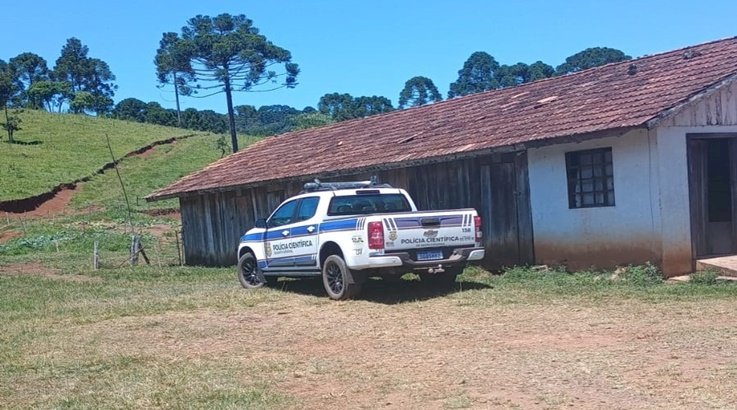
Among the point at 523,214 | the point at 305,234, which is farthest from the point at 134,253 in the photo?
the point at 523,214

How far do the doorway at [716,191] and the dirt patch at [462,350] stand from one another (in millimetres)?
3856

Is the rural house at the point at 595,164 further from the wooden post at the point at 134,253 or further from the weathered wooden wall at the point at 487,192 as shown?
the wooden post at the point at 134,253

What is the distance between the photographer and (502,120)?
610 inches

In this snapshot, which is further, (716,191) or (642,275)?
(716,191)

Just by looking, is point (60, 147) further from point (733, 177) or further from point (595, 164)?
point (733, 177)

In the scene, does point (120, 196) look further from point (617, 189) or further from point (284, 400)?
point (284, 400)

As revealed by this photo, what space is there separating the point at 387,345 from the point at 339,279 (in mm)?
3601

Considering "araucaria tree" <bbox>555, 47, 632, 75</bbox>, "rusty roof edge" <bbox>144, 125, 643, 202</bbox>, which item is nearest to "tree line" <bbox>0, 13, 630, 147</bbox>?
"araucaria tree" <bbox>555, 47, 632, 75</bbox>

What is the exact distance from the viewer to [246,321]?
33.5ft

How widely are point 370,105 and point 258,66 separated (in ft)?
140

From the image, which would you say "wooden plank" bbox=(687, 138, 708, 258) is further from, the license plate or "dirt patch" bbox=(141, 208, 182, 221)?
"dirt patch" bbox=(141, 208, 182, 221)

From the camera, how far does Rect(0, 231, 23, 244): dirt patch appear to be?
105 feet

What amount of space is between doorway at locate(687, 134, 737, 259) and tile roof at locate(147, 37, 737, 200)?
1317 millimetres

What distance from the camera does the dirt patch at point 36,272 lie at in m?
17.5
